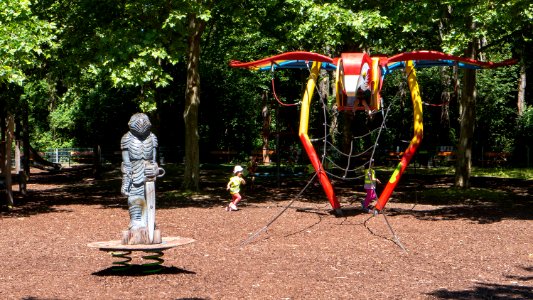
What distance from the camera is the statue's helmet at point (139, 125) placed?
36.9 feet

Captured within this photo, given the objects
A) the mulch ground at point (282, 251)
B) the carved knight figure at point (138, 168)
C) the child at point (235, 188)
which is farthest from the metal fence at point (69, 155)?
the carved knight figure at point (138, 168)

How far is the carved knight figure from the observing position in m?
11.1

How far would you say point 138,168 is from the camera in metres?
11.2

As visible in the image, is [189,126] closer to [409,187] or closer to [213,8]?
[213,8]

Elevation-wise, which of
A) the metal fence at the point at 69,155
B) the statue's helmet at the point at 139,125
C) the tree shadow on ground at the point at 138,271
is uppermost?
the statue's helmet at the point at 139,125

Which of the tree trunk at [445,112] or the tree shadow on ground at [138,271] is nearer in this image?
the tree shadow on ground at [138,271]

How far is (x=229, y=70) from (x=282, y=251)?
3044 cm

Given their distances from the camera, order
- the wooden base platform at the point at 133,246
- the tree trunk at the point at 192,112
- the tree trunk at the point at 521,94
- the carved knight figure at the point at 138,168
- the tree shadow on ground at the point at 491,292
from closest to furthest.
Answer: the tree shadow on ground at the point at 491,292, the wooden base platform at the point at 133,246, the carved knight figure at the point at 138,168, the tree trunk at the point at 192,112, the tree trunk at the point at 521,94

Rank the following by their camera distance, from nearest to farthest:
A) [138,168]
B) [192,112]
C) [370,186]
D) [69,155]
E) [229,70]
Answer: [138,168]
[370,186]
[192,112]
[229,70]
[69,155]

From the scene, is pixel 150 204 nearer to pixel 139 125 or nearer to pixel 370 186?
pixel 139 125

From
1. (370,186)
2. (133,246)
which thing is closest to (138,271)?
(133,246)

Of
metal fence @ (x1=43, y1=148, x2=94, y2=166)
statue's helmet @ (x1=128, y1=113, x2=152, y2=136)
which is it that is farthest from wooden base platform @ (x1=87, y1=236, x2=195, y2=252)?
metal fence @ (x1=43, y1=148, x2=94, y2=166)

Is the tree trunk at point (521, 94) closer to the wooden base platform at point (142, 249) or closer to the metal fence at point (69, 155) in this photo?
the metal fence at point (69, 155)

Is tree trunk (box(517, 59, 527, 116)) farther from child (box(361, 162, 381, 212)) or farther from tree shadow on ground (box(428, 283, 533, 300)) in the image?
tree shadow on ground (box(428, 283, 533, 300))
